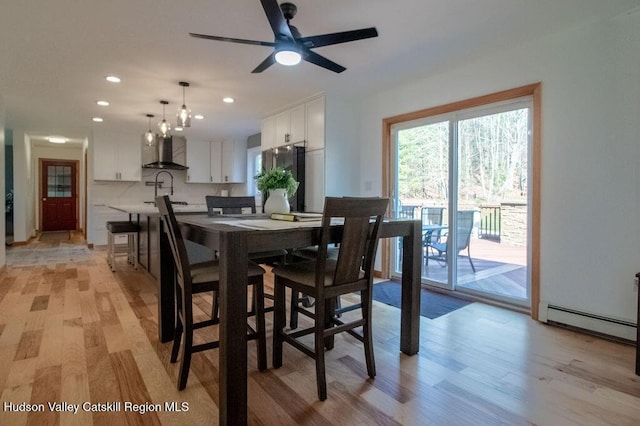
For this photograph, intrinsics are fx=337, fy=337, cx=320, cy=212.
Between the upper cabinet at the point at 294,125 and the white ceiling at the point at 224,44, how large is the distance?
8.4 inches

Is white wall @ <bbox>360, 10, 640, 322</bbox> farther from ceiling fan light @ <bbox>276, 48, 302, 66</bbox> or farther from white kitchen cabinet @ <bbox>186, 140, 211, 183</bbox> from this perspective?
white kitchen cabinet @ <bbox>186, 140, 211, 183</bbox>

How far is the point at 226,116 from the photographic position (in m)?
5.16

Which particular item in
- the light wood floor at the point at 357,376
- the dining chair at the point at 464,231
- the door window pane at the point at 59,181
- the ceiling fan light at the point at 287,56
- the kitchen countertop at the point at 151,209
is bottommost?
the light wood floor at the point at 357,376

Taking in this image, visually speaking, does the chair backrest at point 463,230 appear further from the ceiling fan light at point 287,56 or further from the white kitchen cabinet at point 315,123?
the ceiling fan light at point 287,56

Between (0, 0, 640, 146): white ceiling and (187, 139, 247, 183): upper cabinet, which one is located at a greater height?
(0, 0, 640, 146): white ceiling

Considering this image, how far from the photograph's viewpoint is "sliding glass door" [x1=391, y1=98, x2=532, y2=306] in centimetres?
309

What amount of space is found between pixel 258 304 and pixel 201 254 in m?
2.11

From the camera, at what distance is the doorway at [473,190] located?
3.02 meters

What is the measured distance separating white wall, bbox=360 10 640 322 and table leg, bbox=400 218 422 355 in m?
1.35

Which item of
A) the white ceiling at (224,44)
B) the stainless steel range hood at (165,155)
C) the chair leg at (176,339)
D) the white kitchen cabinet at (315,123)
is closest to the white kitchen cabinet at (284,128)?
the white kitchen cabinet at (315,123)

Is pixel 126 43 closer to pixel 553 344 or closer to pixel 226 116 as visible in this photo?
pixel 226 116

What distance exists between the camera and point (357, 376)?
1.86m

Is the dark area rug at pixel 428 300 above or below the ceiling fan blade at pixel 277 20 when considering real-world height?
below

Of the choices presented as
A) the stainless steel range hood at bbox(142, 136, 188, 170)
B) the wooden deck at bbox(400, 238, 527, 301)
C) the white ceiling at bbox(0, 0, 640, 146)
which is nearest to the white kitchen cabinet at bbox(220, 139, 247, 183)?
the stainless steel range hood at bbox(142, 136, 188, 170)
